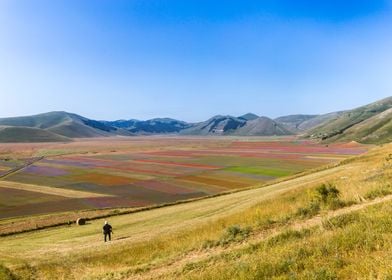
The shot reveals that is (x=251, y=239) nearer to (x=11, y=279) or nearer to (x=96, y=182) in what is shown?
(x=11, y=279)

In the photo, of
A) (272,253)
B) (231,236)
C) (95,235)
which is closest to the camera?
(272,253)

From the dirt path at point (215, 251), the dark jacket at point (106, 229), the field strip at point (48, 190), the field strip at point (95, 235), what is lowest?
the field strip at point (48, 190)

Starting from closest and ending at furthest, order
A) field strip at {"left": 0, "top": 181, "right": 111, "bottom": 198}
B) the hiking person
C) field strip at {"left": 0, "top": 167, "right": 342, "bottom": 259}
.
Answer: field strip at {"left": 0, "top": 167, "right": 342, "bottom": 259} → the hiking person → field strip at {"left": 0, "top": 181, "right": 111, "bottom": 198}

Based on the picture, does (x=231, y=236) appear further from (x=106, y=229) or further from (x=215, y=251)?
(x=106, y=229)

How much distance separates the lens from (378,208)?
14852 mm

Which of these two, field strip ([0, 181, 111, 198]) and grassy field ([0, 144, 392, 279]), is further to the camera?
field strip ([0, 181, 111, 198])

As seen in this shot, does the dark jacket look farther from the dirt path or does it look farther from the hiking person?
the dirt path

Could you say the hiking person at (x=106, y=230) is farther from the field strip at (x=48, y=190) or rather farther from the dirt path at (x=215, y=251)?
the field strip at (x=48, y=190)

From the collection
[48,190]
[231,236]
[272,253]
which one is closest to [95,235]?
[231,236]

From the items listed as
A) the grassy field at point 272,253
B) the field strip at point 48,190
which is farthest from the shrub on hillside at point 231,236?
the field strip at point 48,190

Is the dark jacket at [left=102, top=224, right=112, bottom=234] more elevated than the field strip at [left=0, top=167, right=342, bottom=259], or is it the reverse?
the dark jacket at [left=102, top=224, right=112, bottom=234]

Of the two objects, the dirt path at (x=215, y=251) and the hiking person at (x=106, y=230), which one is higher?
the dirt path at (x=215, y=251)

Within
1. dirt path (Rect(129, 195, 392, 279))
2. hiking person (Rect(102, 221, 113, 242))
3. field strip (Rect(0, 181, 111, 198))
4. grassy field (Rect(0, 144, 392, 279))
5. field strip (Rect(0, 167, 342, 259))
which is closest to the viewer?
grassy field (Rect(0, 144, 392, 279))

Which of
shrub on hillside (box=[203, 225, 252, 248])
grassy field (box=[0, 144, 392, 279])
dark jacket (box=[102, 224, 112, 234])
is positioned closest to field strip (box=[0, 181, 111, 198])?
dark jacket (box=[102, 224, 112, 234])
